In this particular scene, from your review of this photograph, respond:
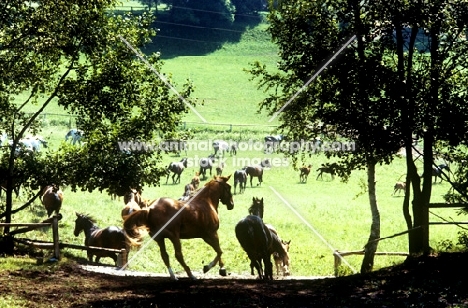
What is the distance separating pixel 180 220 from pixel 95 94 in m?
5.59

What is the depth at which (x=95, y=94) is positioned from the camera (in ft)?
66.7

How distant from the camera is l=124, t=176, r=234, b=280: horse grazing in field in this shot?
1686cm

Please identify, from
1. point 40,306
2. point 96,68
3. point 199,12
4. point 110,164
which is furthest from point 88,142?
point 199,12

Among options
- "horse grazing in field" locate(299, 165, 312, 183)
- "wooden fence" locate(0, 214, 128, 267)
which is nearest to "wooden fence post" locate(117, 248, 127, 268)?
"wooden fence" locate(0, 214, 128, 267)

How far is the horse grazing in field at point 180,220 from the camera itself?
16.9 meters

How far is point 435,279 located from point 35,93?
586 inches

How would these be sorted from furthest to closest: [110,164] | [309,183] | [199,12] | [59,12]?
1. [199,12]
2. [309,183]
3. [110,164]
4. [59,12]

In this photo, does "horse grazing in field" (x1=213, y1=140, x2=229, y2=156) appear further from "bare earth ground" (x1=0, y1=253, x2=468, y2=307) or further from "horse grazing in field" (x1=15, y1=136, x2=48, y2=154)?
"bare earth ground" (x1=0, y1=253, x2=468, y2=307)

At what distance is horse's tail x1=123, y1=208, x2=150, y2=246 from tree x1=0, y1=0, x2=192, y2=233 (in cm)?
311

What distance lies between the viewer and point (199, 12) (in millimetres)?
124438

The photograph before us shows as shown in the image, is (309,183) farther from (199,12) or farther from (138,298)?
(199,12)

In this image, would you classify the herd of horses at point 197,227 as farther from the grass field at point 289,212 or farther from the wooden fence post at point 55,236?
the grass field at point 289,212

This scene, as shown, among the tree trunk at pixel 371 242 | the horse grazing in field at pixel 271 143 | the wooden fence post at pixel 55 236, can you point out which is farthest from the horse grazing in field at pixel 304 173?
the wooden fence post at pixel 55 236

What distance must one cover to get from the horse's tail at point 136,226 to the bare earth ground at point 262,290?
1094mm
